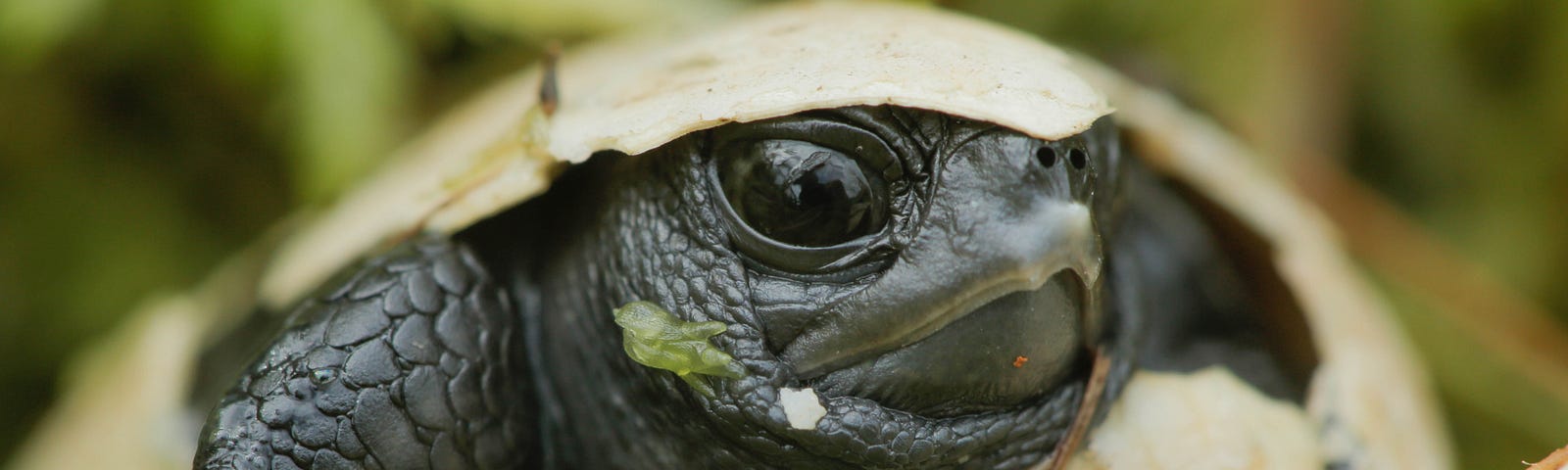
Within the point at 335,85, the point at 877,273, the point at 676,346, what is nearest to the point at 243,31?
the point at 335,85

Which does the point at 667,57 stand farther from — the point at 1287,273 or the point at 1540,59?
the point at 1540,59

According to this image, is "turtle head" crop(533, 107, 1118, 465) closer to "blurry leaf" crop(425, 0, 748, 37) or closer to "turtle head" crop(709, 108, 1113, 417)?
"turtle head" crop(709, 108, 1113, 417)

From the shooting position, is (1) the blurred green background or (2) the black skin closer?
(2) the black skin

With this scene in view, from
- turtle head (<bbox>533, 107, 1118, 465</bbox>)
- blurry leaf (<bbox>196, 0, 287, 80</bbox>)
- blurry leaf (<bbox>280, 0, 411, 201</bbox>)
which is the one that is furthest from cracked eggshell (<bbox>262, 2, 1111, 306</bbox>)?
blurry leaf (<bbox>196, 0, 287, 80</bbox>)

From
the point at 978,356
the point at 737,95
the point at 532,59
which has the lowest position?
the point at 978,356

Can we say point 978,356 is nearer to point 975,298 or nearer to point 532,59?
point 975,298

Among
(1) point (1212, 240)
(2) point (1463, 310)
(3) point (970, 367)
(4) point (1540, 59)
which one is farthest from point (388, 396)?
(4) point (1540, 59)

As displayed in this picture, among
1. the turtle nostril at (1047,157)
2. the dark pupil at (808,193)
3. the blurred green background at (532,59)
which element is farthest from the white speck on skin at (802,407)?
the blurred green background at (532,59)
